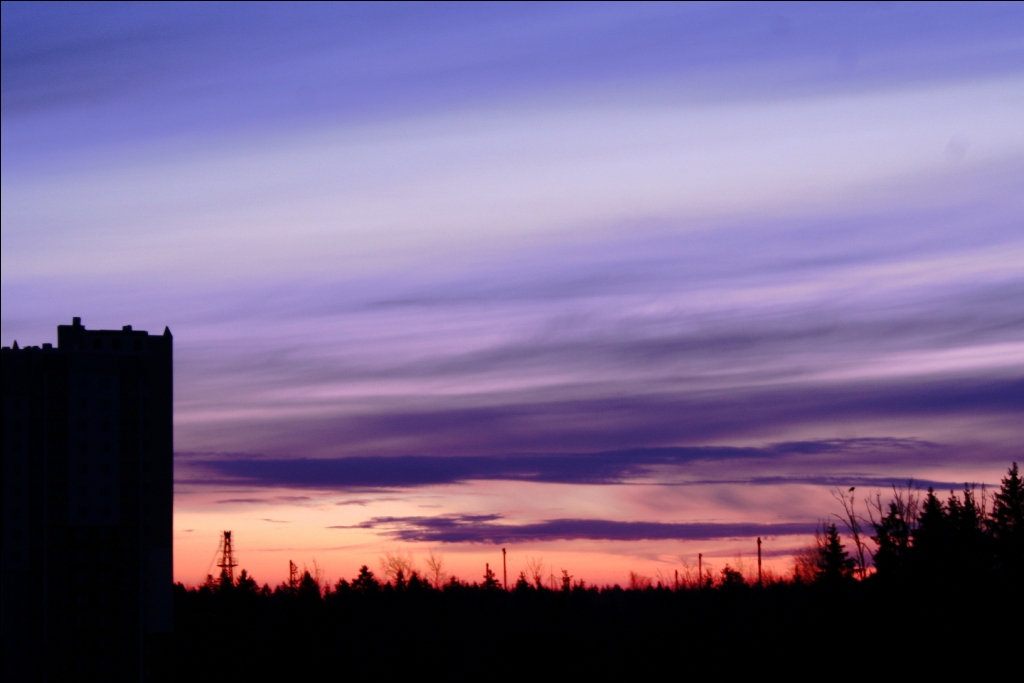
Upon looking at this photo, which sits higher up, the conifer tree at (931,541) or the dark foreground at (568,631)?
the conifer tree at (931,541)

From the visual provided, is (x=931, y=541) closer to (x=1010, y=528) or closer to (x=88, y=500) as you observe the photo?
(x=1010, y=528)

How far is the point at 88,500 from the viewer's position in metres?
90.8

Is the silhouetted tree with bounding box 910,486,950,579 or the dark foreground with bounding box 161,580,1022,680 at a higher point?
the silhouetted tree with bounding box 910,486,950,579

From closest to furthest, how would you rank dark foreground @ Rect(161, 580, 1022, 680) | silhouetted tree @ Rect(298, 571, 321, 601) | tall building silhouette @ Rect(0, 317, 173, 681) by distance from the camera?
dark foreground @ Rect(161, 580, 1022, 680), tall building silhouette @ Rect(0, 317, 173, 681), silhouetted tree @ Rect(298, 571, 321, 601)

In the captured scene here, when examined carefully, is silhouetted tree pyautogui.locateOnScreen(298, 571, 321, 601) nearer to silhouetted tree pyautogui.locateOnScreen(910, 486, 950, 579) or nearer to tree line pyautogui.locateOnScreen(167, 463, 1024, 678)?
tree line pyautogui.locateOnScreen(167, 463, 1024, 678)

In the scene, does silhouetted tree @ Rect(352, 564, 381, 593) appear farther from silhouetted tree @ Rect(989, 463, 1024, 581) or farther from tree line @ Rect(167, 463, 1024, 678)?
silhouetted tree @ Rect(989, 463, 1024, 581)

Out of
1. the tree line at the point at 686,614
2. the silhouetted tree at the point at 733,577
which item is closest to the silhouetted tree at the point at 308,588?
the tree line at the point at 686,614

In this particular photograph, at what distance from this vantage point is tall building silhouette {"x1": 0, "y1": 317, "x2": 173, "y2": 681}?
283 feet

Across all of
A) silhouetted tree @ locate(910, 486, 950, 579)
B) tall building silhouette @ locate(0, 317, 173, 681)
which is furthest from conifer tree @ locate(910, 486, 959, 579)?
tall building silhouette @ locate(0, 317, 173, 681)

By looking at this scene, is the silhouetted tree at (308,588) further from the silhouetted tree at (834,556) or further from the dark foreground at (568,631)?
the silhouetted tree at (834,556)

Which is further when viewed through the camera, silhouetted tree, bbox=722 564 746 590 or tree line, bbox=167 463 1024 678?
silhouetted tree, bbox=722 564 746 590

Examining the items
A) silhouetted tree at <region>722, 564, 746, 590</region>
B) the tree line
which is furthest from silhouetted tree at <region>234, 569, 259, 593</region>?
silhouetted tree at <region>722, 564, 746, 590</region>

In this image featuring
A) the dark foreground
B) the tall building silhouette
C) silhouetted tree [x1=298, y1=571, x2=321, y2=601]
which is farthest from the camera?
silhouetted tree [x1=298, y1=571, x2=321, y2=601]

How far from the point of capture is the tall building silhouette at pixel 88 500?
86250mm
